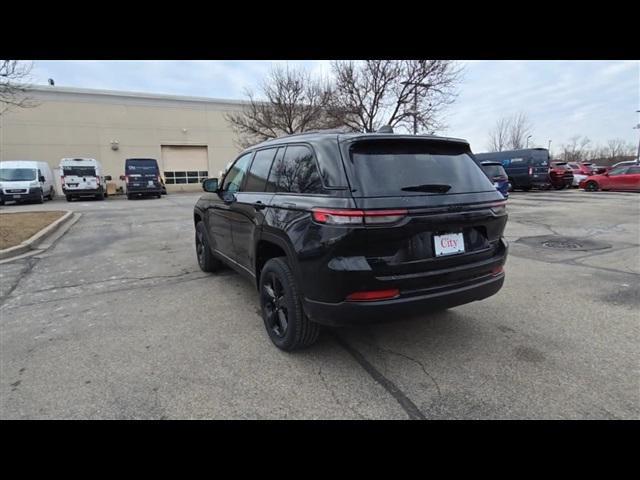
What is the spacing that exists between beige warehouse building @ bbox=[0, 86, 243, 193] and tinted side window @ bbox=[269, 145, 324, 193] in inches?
1116

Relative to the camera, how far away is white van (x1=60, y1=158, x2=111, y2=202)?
776 inches

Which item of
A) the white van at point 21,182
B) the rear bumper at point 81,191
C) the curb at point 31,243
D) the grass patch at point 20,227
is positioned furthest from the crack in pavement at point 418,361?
the rear bumper at point 81,191

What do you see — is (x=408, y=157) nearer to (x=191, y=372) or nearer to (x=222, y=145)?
(x=191, y=372)

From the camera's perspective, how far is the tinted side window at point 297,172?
8.60 feet

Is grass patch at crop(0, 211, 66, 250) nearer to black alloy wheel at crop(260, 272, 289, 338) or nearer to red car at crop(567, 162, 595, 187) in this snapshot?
black alloy wheel at crop(260, 272, 289, 338)

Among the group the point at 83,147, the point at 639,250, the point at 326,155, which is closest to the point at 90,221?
the point at 326,155

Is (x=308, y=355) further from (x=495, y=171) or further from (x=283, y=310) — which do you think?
(x=495, y=171)

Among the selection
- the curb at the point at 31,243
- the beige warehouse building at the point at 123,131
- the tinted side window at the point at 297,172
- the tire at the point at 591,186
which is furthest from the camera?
the beige warehouse building at the point at 123,131

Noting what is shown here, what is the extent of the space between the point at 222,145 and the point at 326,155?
31.3 m

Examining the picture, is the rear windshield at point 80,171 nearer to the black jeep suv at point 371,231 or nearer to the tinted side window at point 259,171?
the tinted side window at point 259,171

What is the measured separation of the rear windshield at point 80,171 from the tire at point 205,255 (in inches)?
754

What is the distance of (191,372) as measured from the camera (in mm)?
2689

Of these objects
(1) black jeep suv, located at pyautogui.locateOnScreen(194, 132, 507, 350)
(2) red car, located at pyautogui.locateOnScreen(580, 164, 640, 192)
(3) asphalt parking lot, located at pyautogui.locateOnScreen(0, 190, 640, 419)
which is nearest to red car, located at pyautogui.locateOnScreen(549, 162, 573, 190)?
(2) red car, located at pyautogui.locateOnScreen(580, 164, 640, 192)
